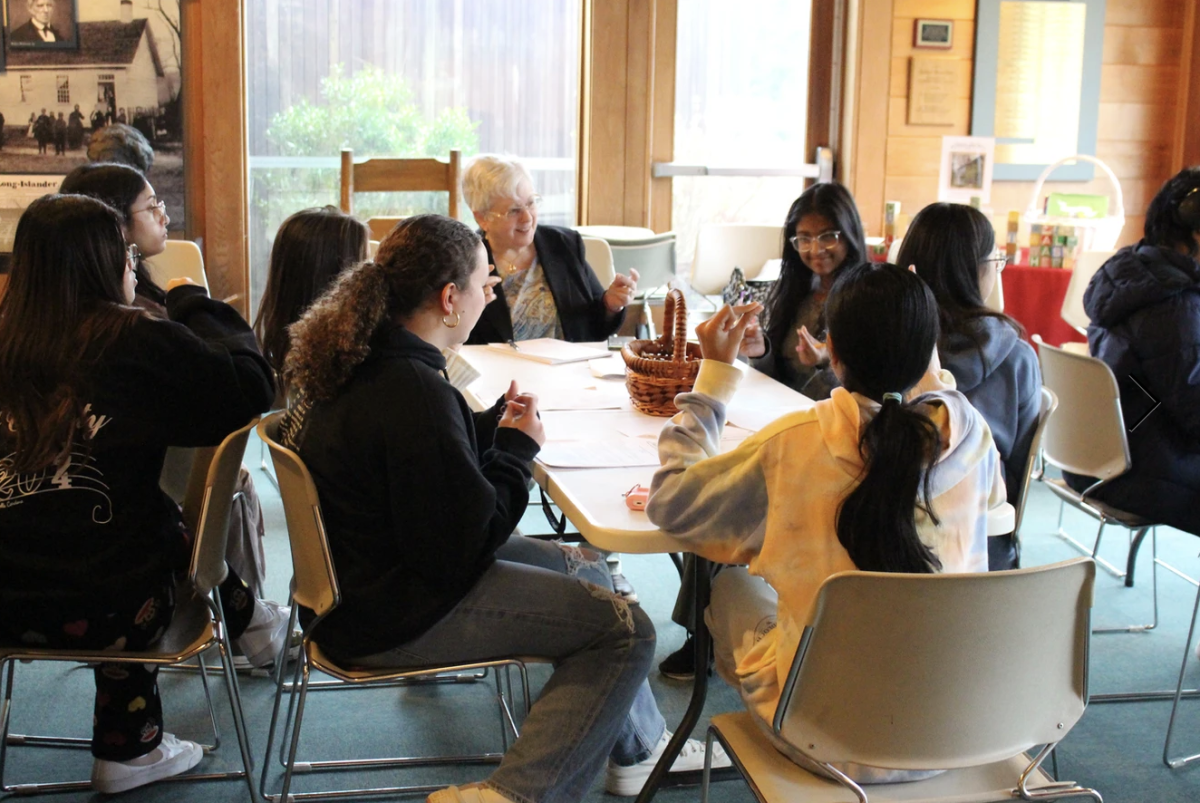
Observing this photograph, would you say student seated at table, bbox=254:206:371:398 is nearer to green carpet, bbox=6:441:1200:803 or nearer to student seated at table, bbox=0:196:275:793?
student seated at table, bbox=0:196:275:793

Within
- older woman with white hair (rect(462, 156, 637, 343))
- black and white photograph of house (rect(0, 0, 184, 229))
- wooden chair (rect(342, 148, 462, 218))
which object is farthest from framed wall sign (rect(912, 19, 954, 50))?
black and white photograph of house (rect(0, 0, 184, 229))

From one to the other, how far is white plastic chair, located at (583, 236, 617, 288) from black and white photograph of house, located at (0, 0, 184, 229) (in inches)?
76.8

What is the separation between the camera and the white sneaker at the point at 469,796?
1.70 m

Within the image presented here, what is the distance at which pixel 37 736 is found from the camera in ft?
7.73

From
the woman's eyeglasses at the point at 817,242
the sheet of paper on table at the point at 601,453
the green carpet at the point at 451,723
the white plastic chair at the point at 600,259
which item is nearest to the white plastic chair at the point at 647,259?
the white plastic chair at the point at 600,259

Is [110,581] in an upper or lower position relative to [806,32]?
lower

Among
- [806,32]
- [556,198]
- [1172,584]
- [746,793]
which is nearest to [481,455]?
[746,793]

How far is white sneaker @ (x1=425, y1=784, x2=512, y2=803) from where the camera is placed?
1703 mm

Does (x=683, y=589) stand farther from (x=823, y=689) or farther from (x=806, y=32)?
(x=806, y=32)

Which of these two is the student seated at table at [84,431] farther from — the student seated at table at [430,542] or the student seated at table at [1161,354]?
the student seated at table at [1161,354]

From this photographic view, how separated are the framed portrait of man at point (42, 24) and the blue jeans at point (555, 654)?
3.87 metres

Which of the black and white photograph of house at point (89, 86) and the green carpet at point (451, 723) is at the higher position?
the black and white photograph of house at point (89, 86)

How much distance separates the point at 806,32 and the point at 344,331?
445 centimetres

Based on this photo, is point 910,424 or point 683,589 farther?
point 683,589
